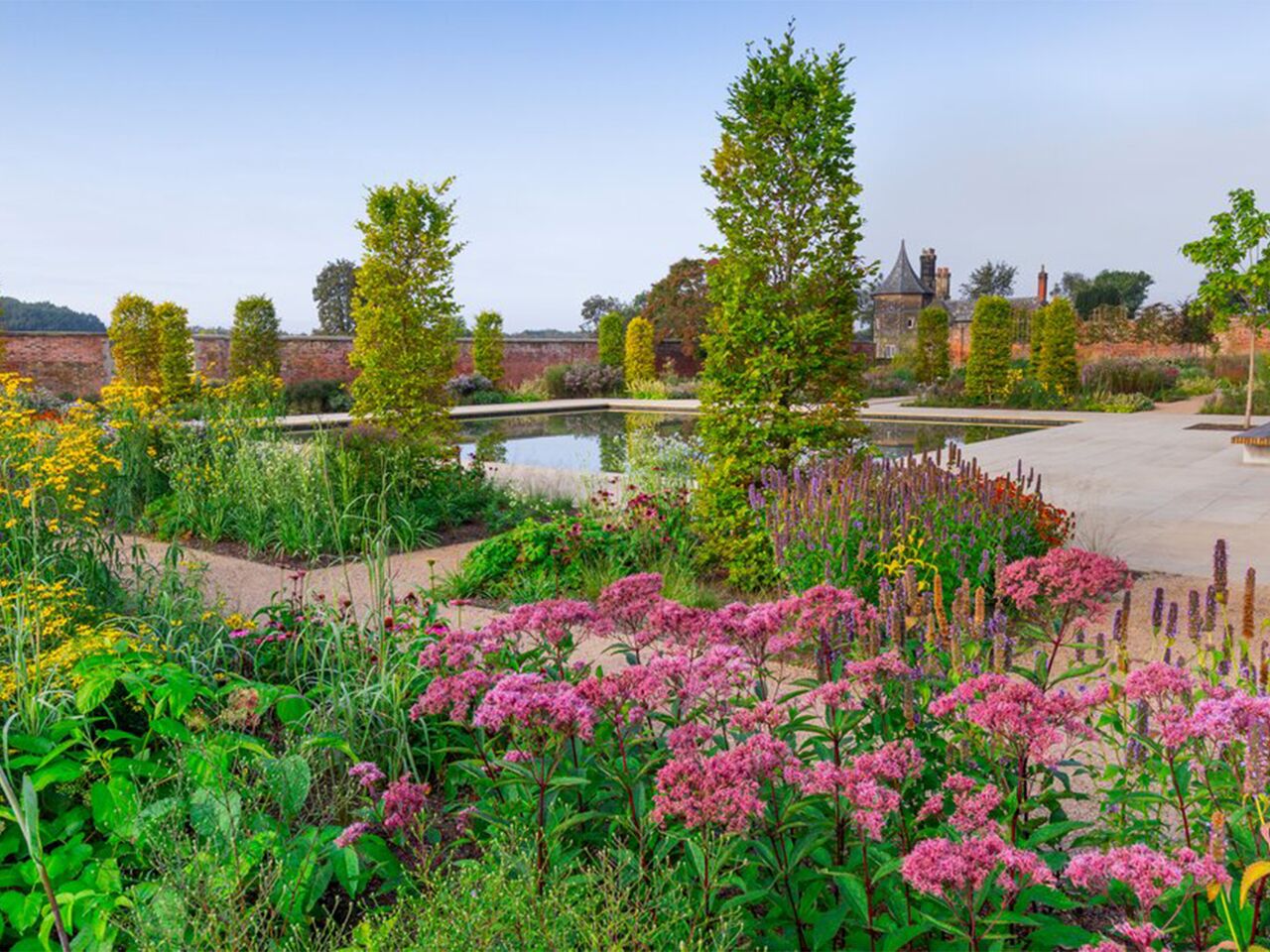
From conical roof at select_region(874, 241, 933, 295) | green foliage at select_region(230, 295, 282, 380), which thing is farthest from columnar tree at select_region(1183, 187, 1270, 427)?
conical roof at select_region(874, 241, 933, 295)

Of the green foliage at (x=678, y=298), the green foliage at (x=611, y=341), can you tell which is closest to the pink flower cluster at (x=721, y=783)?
the green foliage at (x=611, y=341)

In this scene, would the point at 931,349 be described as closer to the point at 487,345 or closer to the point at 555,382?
the point at 555,382

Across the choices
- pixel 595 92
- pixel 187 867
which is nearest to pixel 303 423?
pixel 595 92

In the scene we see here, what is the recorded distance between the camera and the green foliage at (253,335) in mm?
22219

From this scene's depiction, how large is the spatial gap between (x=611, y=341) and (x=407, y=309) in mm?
19037

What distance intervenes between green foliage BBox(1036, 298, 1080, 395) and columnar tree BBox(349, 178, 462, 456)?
16.6 meters

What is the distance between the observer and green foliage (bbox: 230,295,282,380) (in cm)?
2222

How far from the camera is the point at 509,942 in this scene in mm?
1494

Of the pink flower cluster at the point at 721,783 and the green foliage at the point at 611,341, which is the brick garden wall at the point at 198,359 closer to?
the green foliage at the point at 611,341

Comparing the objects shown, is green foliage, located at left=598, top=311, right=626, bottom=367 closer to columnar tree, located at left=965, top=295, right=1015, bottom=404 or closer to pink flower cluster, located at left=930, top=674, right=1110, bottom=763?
columnar tree, located at left=965, top=295, right=1015, bottom=404

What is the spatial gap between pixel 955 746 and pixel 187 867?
61.3 inches

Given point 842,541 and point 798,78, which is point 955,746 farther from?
point 798,78

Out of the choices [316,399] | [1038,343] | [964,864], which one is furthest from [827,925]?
[1038,343]

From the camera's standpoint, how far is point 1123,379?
73.7ft
